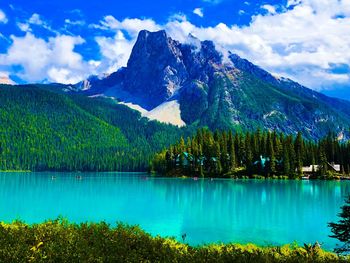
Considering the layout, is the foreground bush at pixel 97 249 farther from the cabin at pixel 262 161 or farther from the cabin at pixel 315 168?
the cabin at pixel 315 168

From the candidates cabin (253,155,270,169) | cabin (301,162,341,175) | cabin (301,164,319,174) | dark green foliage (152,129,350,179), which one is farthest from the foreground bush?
cabin (301,162,341,175)

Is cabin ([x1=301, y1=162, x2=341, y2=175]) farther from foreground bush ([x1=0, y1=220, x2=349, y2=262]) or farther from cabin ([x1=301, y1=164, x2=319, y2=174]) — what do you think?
foreground bush ([x1=0, y1=220, x2=349, y2=262])

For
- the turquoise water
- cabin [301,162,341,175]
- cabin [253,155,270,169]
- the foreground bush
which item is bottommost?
the turquoise water

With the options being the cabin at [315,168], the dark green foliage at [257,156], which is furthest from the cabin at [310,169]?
the dark green foliage at [257,156]

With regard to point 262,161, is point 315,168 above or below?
below

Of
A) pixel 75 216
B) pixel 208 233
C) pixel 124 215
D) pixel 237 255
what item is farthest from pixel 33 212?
pixel 237 255

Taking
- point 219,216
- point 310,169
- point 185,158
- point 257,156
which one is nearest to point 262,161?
point 257,156

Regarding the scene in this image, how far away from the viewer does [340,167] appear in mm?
163875

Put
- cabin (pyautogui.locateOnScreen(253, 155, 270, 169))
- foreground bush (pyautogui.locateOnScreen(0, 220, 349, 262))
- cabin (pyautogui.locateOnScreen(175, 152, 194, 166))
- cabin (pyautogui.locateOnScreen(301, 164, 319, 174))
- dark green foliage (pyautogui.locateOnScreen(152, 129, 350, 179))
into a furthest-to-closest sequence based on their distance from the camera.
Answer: cabin (pyautogui.locateOnScreen(175, 152, 194, 166)), cabin (pyautogui.locateOnScreen(253, 155, 270, 169)), cabin (pyautogui.locateOnScreen(301, 164, 319, 174)), dark green foliage (pyautogui.locateOnScreen(152, 129, 350, 179)), foreground bush (pyautogui.locateOnScreen(0, 220, 349, 262))

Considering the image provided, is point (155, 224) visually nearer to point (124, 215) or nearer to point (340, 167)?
point (124, 215)

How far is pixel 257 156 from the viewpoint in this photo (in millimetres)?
162625

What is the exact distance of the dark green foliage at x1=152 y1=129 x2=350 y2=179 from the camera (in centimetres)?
15550

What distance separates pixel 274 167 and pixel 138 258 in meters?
150

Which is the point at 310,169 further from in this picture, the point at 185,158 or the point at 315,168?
the point at 185,158
